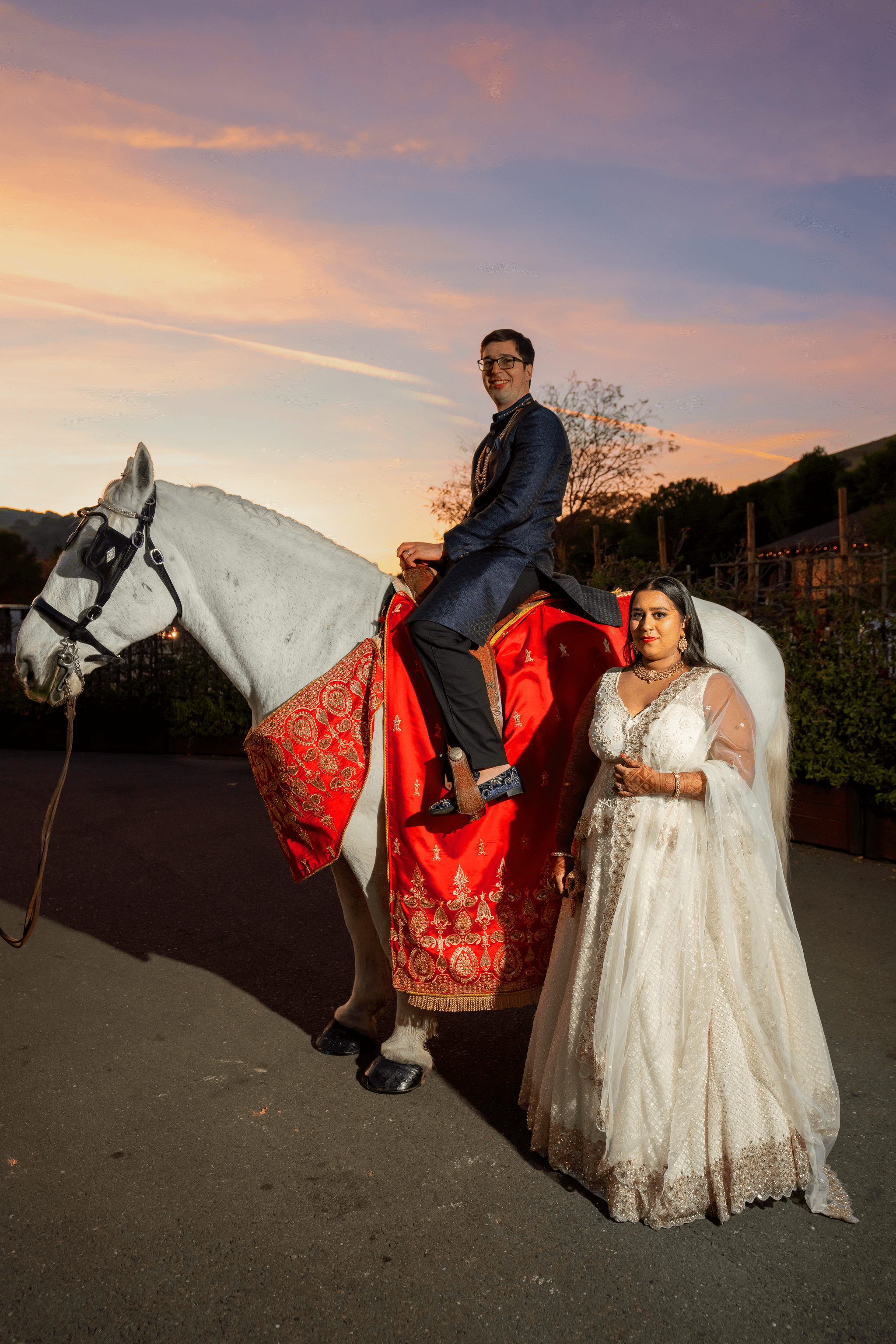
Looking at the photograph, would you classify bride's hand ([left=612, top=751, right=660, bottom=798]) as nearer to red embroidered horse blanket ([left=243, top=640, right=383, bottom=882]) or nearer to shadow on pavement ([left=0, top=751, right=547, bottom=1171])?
red embroidered horse blanket ([left=243, top=640, right=383, bottom=882])

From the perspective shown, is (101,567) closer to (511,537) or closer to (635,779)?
(511,537)

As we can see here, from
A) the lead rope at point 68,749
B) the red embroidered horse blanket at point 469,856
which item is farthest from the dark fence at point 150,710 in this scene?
the red embroidered horse blanket at point 469,856

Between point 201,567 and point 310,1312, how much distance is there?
226 centimetres

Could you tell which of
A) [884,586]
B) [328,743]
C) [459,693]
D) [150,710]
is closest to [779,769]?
[459,693]

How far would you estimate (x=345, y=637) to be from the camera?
3021 mm

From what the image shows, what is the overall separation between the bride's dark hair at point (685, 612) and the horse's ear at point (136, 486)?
1.74m

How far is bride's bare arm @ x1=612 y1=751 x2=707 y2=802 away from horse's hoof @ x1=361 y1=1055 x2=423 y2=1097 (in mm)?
1525

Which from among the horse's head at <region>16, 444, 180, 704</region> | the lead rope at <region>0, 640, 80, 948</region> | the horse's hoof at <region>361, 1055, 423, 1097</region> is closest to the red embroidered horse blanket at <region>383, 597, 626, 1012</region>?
the horse's hoof at <region>361, 1055, 423, 1097</region>

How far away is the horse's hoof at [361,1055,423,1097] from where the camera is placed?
3156 millimetres

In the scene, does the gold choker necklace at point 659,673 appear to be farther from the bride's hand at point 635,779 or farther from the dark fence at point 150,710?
the dark fence at point 150,710

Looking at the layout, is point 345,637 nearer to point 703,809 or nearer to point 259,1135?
point 703,809

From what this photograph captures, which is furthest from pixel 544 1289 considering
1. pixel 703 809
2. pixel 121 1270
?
pixel 703 809

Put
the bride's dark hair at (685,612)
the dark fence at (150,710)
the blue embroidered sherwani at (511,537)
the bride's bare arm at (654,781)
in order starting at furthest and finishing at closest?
the dark fence at (150,710) → the blue embroidered sherwani at (511,537) → the bride's dark hair at (685,612) → the bride's bare arm at (654,781)

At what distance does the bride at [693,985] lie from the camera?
2.34 metres
